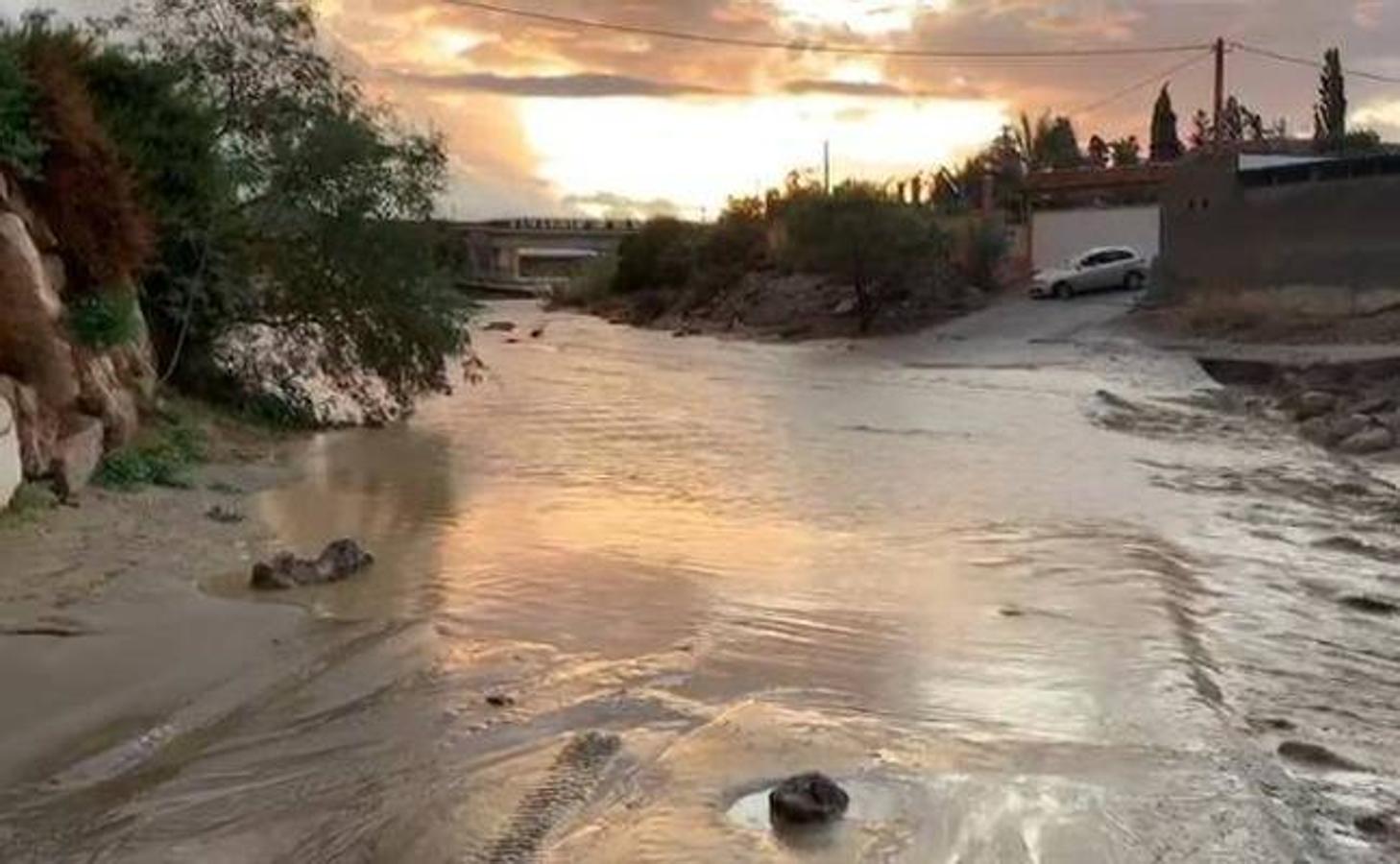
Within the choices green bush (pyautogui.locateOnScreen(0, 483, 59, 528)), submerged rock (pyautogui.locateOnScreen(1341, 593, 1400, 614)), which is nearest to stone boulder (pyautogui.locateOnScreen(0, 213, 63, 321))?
green bush (pyautogui.locateOnScreen(0, 483, 59, 528))

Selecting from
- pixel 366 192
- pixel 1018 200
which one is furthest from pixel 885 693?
pixel 1018 200

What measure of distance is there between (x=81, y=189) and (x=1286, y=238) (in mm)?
30883

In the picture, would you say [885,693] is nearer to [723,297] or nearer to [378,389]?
[378,389]

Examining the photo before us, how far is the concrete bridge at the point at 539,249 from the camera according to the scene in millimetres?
96438

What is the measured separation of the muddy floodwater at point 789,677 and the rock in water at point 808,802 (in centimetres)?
9

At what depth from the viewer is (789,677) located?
328 inches

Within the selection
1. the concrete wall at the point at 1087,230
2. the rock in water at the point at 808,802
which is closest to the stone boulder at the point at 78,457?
the rock in water at the point at 808,802

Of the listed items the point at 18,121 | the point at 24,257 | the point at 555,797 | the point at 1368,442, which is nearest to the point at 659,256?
the point at 1368,442

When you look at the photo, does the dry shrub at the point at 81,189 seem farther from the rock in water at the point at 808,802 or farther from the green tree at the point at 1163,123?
the green tree at the point at 1163,123

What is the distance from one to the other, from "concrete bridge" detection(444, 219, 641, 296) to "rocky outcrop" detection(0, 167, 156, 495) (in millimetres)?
72947

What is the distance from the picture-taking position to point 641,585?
10734 millimetres

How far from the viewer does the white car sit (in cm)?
4888

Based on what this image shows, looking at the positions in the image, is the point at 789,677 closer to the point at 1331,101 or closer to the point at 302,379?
the point at 302,379

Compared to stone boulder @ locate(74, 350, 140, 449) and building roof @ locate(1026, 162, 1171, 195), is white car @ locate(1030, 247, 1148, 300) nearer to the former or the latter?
building roof @ locate(1026, 162, 1171, 195)
